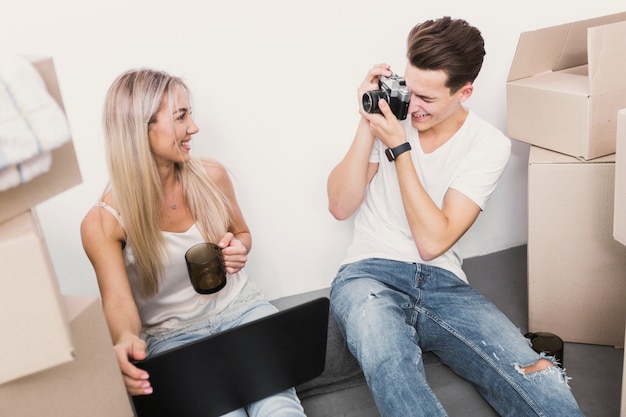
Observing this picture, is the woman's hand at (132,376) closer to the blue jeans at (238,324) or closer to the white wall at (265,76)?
the blue jeans at (238,324)

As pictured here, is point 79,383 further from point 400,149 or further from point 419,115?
point 419,115

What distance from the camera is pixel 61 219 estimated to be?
1612 mm

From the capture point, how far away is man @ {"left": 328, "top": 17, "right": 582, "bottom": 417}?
1222 mm

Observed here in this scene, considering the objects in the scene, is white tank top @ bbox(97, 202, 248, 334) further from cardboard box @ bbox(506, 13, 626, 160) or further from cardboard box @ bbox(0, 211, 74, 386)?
cardboard box @ bbox(506, 13, 626, 160)

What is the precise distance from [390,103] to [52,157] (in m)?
0.81

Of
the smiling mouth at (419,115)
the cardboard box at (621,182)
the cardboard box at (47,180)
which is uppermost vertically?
the cardboard box at (47,180)

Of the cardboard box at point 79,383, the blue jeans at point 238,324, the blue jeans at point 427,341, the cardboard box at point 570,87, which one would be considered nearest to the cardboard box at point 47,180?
the cardboard box at point 79,383

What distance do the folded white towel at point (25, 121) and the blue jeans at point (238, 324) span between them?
637 mm

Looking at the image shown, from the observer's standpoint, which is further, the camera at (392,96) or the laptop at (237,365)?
the camera at (392,96)

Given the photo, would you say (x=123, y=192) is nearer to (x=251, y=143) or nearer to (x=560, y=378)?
(x=251, y=143)

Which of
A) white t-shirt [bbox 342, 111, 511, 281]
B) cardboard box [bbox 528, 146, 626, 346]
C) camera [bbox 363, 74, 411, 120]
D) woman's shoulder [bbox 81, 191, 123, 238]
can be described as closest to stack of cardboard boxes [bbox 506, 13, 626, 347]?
cardboard box [bbox 528, 146, 626, 346]

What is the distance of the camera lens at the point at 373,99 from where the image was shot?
1.38 meters

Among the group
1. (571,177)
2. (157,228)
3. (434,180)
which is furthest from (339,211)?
(571,177)

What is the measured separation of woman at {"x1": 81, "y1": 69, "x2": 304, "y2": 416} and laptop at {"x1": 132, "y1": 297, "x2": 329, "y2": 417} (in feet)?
0.19
